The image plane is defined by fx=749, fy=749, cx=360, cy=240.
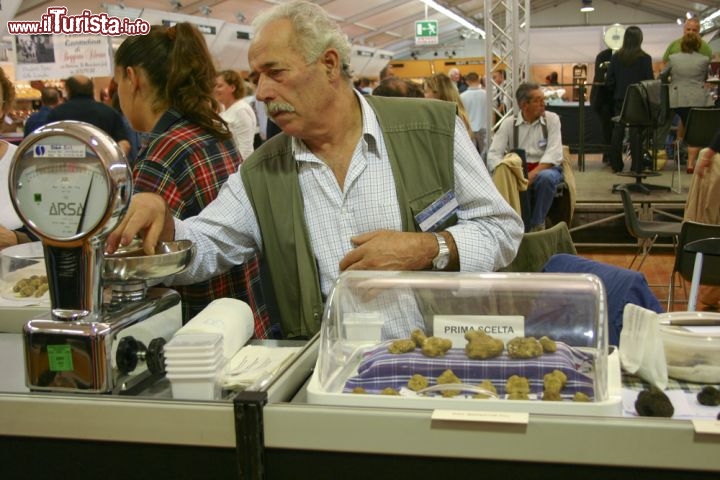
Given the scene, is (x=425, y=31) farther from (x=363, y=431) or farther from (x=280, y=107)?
(x=363, y=431)

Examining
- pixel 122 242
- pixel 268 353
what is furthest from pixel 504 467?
pixel 122 242

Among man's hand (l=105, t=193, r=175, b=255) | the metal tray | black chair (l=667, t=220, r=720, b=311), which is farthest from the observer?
black chair (l=667, t=220, r=720, b=311)

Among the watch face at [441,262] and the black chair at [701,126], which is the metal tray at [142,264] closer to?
the watch face at [441,262]

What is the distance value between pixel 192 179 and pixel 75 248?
113 cm

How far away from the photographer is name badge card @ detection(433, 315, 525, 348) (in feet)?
4.19

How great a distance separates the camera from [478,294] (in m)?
1.38

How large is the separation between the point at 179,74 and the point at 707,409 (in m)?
1.80

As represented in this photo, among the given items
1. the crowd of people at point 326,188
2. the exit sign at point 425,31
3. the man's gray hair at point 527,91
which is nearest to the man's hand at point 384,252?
the crowd of people at point 326,188

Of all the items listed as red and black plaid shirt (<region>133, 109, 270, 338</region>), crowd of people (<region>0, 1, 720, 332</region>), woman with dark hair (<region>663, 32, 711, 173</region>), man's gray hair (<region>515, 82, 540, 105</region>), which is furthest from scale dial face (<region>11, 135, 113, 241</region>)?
woman with dark hair (<region>663, 32, 711, 173</region>)

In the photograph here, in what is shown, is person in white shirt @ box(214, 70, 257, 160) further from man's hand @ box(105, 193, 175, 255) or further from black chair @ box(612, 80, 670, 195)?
man's hand @ box(105, 193, 175, 255)

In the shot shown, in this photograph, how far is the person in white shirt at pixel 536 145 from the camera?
646 cm

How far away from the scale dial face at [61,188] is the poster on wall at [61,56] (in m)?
5.17

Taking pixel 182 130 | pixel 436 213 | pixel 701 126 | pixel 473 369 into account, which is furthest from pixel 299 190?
pixel 701 126

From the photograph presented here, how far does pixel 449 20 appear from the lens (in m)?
27.8
